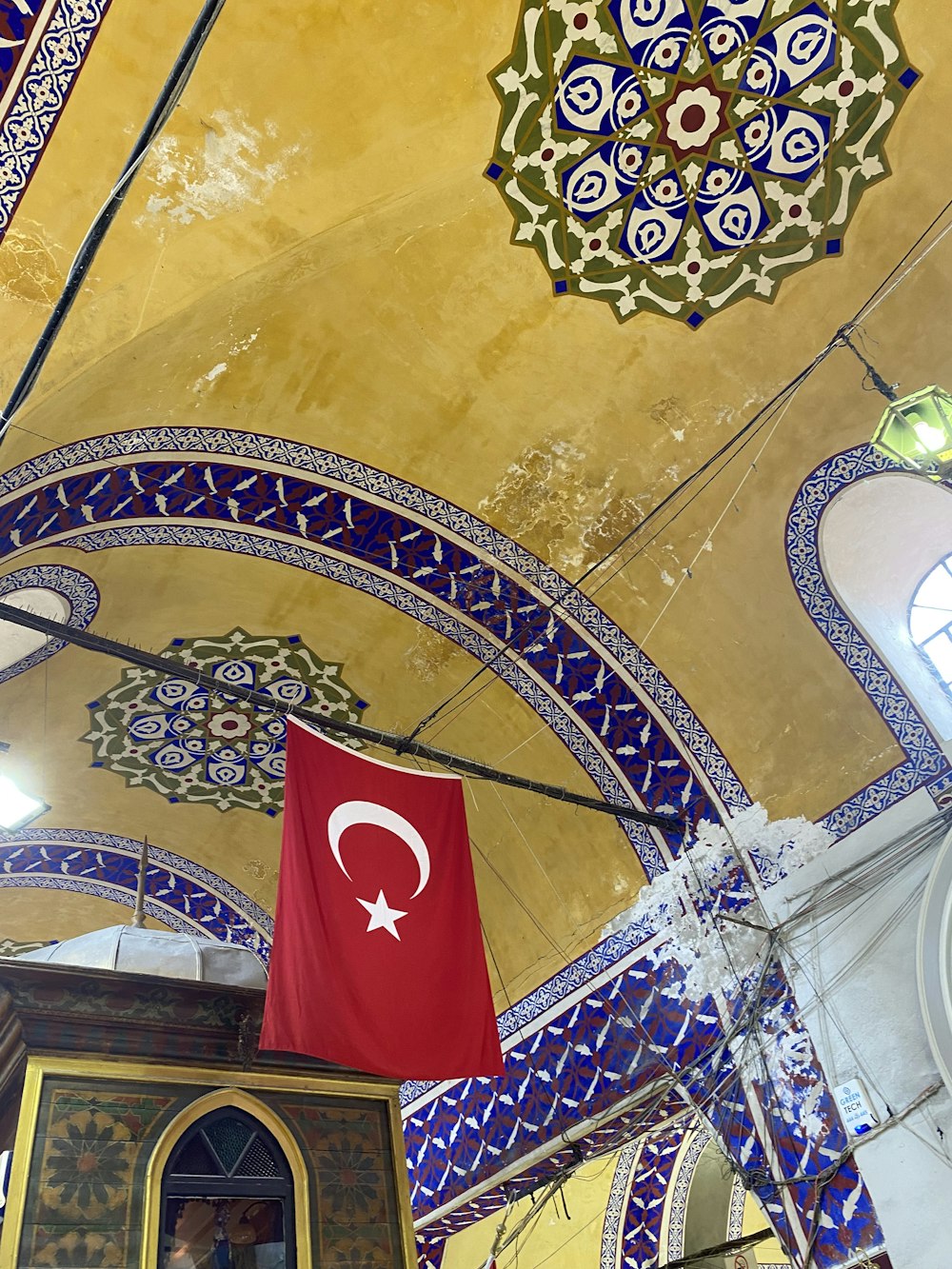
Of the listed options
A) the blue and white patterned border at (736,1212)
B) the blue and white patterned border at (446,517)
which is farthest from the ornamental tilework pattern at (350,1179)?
the blue and white patterned border at (736,1212)

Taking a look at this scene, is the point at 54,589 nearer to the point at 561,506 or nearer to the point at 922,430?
the point at 561,506

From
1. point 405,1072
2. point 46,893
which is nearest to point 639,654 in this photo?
point 405,1072

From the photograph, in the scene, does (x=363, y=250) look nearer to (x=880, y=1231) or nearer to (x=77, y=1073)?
(x=77, y=1073)

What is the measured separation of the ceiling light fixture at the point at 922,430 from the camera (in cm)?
461

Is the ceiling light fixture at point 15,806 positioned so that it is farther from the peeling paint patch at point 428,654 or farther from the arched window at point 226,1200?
the arched window at point 226,1200

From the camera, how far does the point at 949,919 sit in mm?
5367

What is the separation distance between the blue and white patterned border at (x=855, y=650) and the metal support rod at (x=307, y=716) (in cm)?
126

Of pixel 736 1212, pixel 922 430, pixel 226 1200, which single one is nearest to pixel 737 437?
pixel 922 430

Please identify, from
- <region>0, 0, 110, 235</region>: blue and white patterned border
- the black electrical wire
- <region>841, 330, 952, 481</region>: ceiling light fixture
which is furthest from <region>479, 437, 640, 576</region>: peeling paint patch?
<region>0, 0, 110, 235</region>: blue and white patterned border

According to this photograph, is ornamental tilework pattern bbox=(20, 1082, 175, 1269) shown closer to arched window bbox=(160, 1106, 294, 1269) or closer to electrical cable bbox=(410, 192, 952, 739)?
arched window bbox=(160, 1106, 294, 1269)

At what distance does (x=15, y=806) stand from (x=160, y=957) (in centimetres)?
366

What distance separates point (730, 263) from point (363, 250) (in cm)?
199

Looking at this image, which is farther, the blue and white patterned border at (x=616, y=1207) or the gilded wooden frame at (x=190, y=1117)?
the blue and white patterned border at (x=616, y=1207)

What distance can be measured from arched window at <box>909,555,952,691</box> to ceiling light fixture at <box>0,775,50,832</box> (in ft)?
21.7
